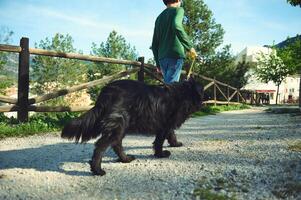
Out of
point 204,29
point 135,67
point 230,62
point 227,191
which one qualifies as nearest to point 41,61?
point 204,29

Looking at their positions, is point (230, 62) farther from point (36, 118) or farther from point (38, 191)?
point (38, 191)

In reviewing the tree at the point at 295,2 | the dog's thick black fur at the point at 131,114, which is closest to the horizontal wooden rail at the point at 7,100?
the dog's thick black fur at the point at 131,114

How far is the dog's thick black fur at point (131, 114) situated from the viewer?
3.51 metres

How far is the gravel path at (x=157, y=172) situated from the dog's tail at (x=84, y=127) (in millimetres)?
368

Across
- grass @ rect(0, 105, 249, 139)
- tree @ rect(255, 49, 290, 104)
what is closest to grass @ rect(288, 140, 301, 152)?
grass @ rect(0, 105, 249, 139)

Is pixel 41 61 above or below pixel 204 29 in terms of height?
below

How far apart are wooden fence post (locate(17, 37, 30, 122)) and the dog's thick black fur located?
3.15m

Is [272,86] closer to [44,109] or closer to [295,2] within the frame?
[295,2]

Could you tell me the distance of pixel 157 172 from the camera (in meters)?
3.45

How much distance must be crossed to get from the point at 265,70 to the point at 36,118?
41.6m

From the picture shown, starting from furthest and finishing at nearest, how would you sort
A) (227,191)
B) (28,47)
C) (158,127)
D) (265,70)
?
1. (265,70)
2. (28,47)
3. (158,127)
4. (227,191)

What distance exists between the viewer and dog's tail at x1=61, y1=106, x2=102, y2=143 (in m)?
3.51

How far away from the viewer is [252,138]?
18.1 feet

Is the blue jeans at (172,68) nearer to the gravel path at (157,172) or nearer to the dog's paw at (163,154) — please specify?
the gravel path at (157,172)
